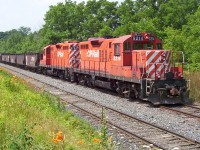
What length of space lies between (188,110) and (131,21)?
2673 cm

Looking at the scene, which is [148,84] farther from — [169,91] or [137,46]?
[137,46]

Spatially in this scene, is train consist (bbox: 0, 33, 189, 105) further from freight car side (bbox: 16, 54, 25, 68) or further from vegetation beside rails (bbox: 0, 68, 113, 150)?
freight car side (bbox: 16, 54, 25, 68)

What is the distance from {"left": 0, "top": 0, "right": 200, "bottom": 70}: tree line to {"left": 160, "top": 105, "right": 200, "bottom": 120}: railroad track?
10.4m

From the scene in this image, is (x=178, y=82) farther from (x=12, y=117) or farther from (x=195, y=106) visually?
(x=12, y=117)

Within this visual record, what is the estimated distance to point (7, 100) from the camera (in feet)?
37.7

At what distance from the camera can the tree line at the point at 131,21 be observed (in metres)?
29.0

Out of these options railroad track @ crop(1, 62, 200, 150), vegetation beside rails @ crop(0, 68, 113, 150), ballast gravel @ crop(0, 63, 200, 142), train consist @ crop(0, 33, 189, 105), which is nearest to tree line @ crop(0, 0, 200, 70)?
train consist @ crop(0, 33, 189, 105)

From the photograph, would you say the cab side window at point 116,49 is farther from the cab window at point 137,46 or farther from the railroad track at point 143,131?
the railroad track at point 143,131

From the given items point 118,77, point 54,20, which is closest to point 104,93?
point 118,77

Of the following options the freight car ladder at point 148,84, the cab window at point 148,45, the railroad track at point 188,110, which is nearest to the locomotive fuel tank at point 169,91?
the freight car ladder at point 148,84

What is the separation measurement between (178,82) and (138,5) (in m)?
27.4

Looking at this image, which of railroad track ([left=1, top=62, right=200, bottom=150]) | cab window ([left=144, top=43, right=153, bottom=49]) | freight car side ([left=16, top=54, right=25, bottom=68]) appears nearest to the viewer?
railroad track ([left=1, top=62, right=200, bottom=150])

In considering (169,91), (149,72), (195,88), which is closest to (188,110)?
(169,91)

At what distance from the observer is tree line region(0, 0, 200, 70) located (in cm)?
2895
